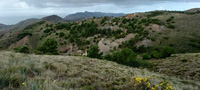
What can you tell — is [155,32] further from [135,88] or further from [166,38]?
[135,88]

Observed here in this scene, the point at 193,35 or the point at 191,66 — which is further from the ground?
the point at 193,35

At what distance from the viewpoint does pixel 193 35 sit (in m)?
32.0

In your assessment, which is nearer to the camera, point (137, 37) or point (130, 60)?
point (130, 60)

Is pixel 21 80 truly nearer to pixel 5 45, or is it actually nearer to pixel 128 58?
pixel 128 58

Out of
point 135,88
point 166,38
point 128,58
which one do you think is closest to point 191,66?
point 128,58

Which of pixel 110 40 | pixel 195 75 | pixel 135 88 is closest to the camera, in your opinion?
pixel 135 88

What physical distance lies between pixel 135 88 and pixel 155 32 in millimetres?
36433

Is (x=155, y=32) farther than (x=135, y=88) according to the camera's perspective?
Yes

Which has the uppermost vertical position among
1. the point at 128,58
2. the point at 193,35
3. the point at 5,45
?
the point at 193,35

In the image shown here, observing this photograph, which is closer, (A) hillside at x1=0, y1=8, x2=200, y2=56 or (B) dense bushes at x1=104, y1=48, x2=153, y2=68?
(B) dense bushes at x1=104, y1=48, x2=153, y2=68

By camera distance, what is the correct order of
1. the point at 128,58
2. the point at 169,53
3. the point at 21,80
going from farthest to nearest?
1. the point at 169,53
2. the point at 128,58
3. the point at 21,80

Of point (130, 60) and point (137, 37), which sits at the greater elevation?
point (137, 37)

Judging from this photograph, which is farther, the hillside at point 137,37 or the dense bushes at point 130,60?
the hillside at point 137,37

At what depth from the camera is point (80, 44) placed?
45156 millimetres
